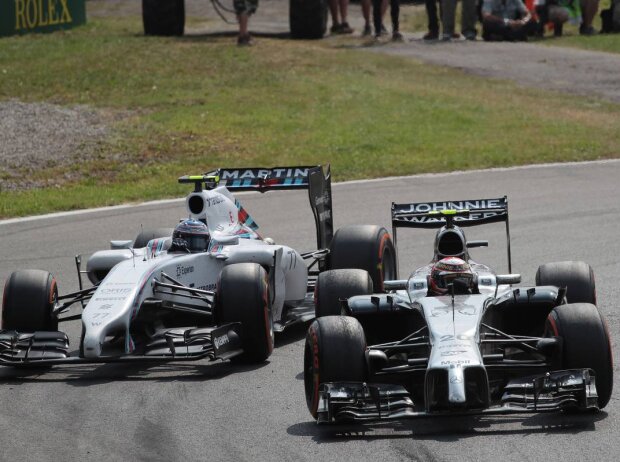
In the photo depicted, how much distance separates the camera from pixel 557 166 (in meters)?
21.4

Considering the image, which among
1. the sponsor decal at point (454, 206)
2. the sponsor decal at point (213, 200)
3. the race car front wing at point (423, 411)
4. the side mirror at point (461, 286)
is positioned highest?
the sponsor decal at point (454, 206)

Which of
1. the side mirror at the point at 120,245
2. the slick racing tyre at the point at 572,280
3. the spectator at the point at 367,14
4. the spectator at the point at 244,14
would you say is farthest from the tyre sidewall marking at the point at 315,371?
the spectator at the point at 367,14

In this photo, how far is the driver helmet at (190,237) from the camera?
37.9ft

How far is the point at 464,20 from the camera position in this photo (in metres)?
33.2

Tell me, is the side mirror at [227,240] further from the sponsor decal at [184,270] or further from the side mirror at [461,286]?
the side mirror at [461,286]

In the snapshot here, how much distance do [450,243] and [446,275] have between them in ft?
2.91

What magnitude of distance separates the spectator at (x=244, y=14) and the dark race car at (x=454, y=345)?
790 inches

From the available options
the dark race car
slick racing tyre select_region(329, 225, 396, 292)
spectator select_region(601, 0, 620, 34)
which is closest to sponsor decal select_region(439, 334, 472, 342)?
the dark race car

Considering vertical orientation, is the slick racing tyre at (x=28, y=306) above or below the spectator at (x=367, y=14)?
below

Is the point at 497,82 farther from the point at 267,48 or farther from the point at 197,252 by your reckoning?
the point at 197,252

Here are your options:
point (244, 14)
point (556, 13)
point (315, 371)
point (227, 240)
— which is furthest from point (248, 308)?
point (556, 13)

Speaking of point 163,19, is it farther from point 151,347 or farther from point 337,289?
point 337,289

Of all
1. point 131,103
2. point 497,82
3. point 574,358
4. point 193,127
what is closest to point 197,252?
point 574,358

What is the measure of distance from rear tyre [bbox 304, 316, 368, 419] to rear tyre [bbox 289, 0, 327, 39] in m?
A: 24.1
